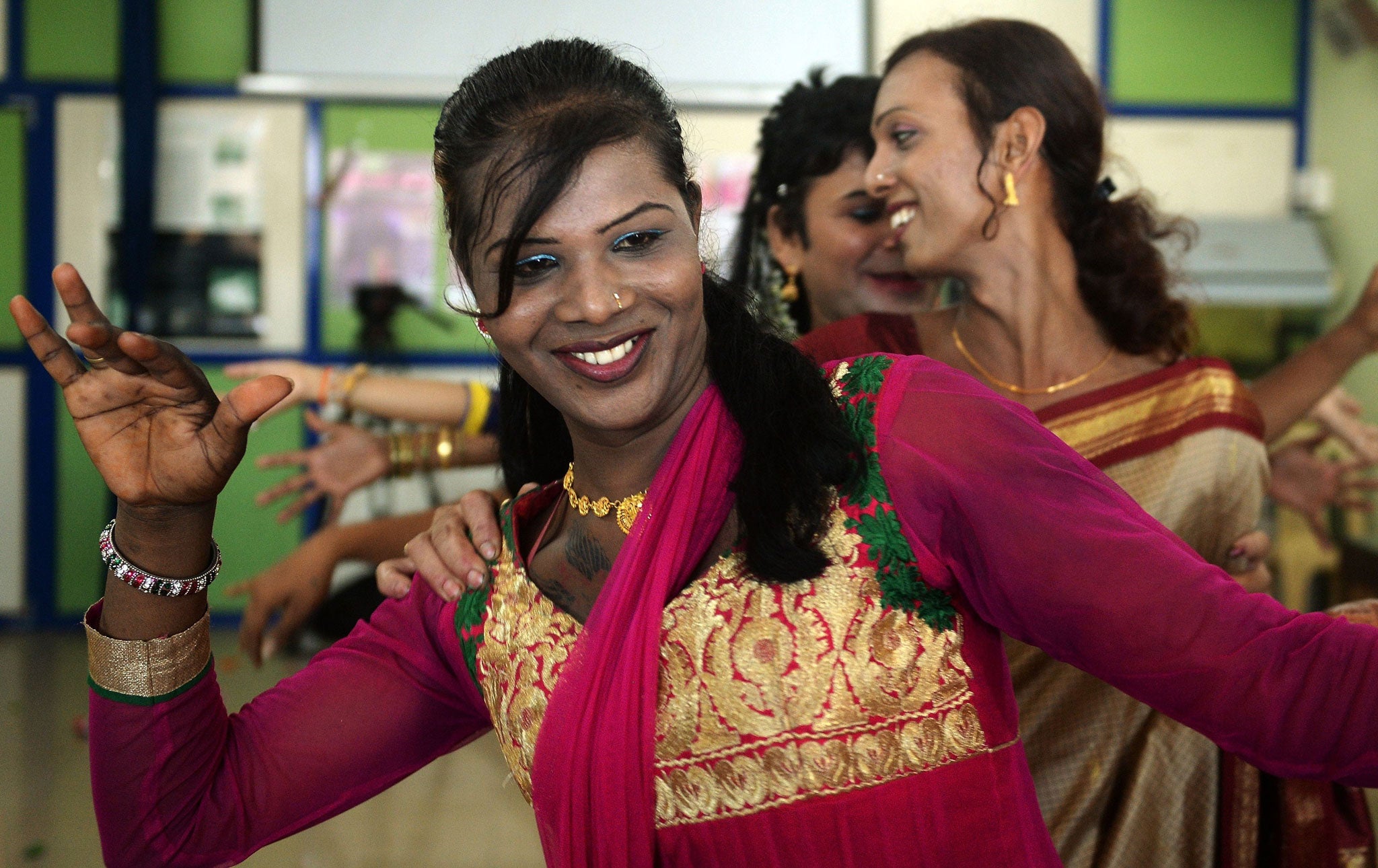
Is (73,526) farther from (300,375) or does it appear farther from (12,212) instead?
(300,375)

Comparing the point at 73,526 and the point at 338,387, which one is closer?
the point at 338,387

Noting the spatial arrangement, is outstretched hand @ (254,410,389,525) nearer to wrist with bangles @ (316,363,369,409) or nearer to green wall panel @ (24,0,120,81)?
wrist with bangles @ (316,363,369,409)

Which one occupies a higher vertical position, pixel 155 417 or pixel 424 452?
pixel 155 417

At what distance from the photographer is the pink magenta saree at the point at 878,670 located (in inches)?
35.5

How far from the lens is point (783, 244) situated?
2.12m

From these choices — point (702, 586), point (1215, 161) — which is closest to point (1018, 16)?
point (1215, 161)

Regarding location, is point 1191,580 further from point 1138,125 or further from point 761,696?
point 1138,125

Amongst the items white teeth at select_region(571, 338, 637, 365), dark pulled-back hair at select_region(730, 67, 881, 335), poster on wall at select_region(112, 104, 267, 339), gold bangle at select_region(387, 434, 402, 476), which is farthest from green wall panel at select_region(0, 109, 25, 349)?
white teeth at select_region(571, 338, 637, 365)

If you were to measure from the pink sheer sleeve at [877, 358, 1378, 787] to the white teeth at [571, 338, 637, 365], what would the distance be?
0.24 m

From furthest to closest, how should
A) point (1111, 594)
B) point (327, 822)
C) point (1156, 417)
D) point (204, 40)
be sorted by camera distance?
point (204, 40), point (327, 822), point (1156, 417), point (1111, 594)

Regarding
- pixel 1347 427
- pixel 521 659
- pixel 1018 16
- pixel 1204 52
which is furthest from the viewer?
pixel 1204 52

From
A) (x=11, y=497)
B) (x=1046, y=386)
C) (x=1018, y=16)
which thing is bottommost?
(x=11, y=497)

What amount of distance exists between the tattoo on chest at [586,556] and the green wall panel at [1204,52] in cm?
478

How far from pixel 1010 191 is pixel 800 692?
0.97 m
